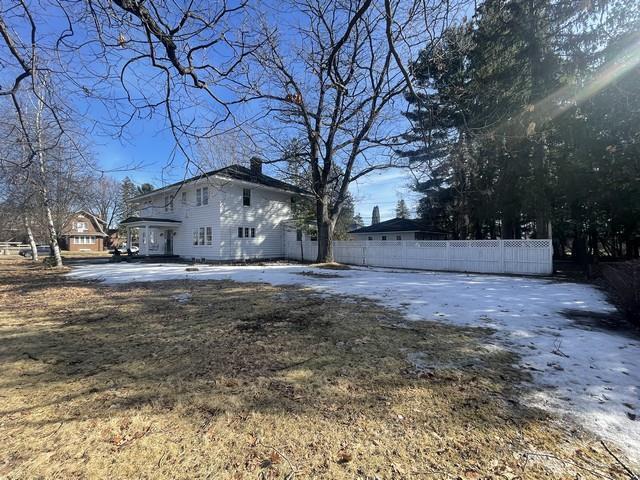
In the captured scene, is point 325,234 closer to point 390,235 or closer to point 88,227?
point 390,235

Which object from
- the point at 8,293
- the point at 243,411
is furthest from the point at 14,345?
the point at 8,293

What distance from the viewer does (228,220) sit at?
2014 centimetres

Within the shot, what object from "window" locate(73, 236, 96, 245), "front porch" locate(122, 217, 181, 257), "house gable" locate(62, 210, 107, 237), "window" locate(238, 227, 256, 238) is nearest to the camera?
"window" locate(238, 227, 256, 238)

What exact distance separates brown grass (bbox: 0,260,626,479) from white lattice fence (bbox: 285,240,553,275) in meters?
10.5

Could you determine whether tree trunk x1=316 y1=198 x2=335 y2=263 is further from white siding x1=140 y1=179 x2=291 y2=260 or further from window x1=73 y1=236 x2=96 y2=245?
window x1=73 y1=236 x2=96 y2=245

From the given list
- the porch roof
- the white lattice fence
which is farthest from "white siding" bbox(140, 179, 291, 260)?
the white lattice fence

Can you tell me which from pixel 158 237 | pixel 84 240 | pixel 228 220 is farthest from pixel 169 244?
pixel 84 240

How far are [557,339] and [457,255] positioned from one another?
11137mm

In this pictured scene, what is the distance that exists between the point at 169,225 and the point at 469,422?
23.6m

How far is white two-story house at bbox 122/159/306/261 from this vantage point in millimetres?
20047

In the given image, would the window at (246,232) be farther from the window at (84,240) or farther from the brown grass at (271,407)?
the window at (84,240)

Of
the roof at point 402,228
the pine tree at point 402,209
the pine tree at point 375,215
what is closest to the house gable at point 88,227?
the roof at point 402,228

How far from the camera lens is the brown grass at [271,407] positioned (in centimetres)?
200

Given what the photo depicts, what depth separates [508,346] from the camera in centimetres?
421
